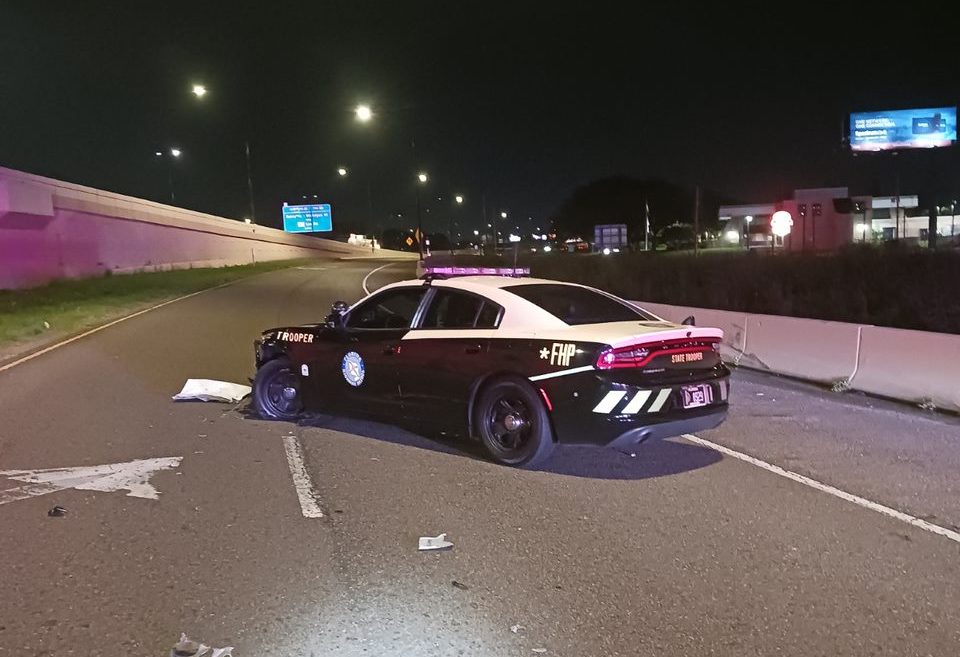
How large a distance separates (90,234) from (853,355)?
35.4 m

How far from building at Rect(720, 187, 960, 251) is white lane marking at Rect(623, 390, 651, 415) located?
31.0 metres

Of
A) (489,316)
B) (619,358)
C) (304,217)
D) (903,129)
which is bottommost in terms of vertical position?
(619,358)

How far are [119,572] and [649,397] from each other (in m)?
3.70

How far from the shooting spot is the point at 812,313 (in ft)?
60.9

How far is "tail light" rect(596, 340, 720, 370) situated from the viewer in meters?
5.87

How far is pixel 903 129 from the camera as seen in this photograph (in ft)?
182

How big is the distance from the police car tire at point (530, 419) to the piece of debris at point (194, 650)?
124 inches

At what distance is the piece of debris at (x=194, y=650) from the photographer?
3.46 m

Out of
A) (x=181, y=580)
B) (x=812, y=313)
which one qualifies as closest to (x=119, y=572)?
(x=181, y=580)

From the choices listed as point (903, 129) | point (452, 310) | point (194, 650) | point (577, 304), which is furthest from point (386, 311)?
point (903, 129)

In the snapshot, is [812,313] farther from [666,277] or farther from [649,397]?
[649,397]

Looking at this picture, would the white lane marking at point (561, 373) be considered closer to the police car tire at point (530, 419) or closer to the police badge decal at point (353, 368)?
the police car tire at point (530, 419)

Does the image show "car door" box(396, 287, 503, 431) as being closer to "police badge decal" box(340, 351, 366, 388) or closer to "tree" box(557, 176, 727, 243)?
"police badge decal" box(340, 351, 366, 388)

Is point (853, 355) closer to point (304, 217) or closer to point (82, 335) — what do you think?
point (82, 335)
